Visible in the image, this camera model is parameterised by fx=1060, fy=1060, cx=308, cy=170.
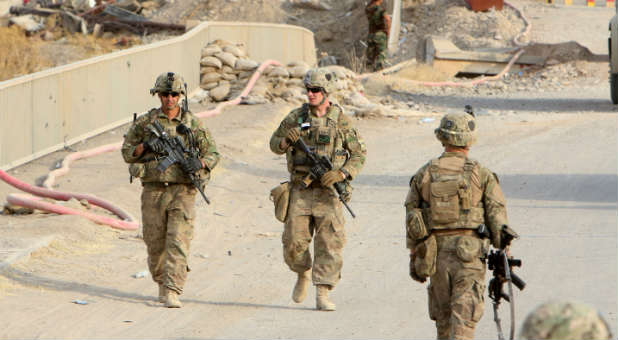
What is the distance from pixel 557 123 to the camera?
2014 centimetres

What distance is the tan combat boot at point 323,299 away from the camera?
8070 millimetres

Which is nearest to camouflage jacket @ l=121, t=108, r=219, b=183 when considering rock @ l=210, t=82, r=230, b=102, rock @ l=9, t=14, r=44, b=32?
rock @ l=210, t=82, r=230, b=102

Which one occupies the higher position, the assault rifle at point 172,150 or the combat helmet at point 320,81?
the combat helmet at point 320,81

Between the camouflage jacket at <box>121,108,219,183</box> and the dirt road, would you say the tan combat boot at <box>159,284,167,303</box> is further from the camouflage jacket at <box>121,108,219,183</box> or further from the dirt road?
the camouflage jacket at <box>121,108,219,183</box>

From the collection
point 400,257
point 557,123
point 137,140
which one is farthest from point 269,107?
point 137,140

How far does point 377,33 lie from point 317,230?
870 inches

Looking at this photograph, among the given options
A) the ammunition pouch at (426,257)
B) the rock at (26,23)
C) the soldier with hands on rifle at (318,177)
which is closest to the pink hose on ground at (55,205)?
the soldier with hands on rifle at (318,177)

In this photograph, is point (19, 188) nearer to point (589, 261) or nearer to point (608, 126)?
point (589, 261)

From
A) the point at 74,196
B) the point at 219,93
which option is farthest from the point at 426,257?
the point at 219,93

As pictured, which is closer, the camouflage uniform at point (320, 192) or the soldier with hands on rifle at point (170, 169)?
the camouflage uniform at point (320, 192)

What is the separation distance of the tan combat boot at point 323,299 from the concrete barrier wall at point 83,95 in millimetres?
7445

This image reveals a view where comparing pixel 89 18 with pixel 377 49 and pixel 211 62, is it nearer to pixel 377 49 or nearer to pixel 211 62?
pixel 377 49

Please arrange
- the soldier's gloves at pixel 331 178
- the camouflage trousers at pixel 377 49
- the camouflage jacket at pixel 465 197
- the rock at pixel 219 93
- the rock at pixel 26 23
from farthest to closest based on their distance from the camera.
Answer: the rock at pixel 26 23 < the camouflage trousers at pixel 377 49 < the rock at pixel 219 93 < the soldier's gloves at pixel 331 178 < the camouflage jacket at pixel 465 197

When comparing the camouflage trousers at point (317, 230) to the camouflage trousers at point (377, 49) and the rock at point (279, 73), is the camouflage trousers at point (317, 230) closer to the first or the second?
the rock at point (279, 73)
